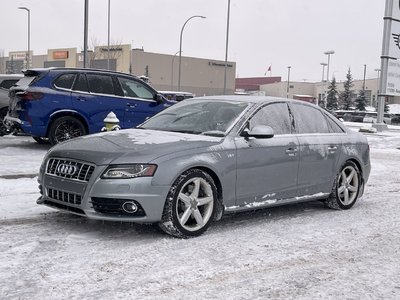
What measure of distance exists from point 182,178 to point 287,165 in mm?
1595

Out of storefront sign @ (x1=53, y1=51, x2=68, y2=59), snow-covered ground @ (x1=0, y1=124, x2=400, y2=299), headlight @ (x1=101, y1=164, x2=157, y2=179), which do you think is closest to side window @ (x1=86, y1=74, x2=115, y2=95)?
snow-covered ground @ (x1=0, y1=124, x2=400, y2=299)

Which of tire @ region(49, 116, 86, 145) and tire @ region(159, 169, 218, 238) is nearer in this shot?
tire @ region(159, 169, 218, 238)

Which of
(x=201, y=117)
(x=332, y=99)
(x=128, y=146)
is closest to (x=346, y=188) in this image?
(x=201, y=117)

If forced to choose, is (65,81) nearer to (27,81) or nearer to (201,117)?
(27,81)

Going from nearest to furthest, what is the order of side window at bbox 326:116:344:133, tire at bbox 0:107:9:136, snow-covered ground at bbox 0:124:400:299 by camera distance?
snow-covered ground at bbox 0:124:400:299 → side window at bbox 326:116:344:133 → tire at bbox 0:107:9:136

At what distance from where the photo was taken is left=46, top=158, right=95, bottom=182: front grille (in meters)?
5.01

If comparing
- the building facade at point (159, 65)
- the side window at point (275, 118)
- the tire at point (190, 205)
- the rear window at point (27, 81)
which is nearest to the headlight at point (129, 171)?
the tire at point (190, 205)

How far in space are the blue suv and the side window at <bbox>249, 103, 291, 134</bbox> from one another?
587 centimetres

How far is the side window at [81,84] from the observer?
11325 mm

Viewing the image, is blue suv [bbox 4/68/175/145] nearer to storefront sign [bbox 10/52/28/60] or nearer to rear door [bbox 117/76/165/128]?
rear door [bbox 117/76/165/128]

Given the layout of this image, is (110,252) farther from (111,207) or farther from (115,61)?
(115,61)

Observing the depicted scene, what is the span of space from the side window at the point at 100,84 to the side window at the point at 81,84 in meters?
0.09

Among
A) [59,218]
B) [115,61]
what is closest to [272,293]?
[59,218]

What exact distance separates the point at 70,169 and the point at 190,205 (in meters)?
1.23
